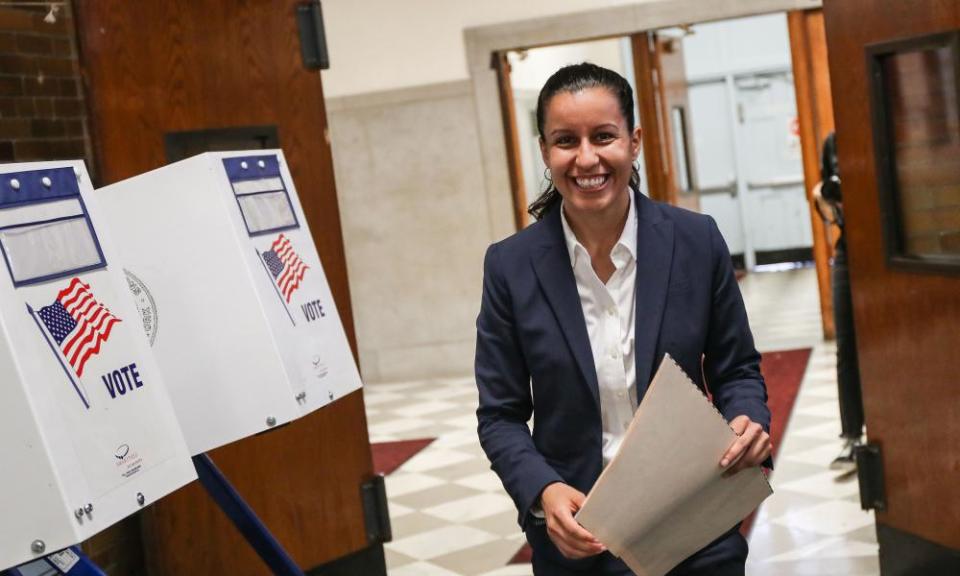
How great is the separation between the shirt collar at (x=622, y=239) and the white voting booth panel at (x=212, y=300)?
36.2 inches

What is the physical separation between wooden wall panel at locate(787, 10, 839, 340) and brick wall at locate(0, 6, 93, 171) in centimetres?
653

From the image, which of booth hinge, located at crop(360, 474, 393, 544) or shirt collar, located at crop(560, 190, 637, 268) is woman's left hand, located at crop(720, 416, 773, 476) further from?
booth hinge, located at crop(360, 474, 393, 544)

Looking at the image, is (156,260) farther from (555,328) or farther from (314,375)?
(555,328)

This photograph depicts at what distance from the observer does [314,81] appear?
475cm

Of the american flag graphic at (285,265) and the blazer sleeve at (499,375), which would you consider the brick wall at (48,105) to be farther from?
the blazer sleeve at (499,375)

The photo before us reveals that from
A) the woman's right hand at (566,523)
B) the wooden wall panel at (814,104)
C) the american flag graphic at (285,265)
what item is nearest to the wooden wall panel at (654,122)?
the wooden wall panel at (814,104)

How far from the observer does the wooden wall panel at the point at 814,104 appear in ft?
31.1

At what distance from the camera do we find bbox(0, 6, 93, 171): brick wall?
150 inches

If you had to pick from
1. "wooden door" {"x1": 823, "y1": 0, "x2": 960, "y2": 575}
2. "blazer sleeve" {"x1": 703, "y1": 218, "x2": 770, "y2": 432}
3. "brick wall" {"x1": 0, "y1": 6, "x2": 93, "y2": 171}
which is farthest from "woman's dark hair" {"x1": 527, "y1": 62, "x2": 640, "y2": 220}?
"brick wall" {"x1": 0, "y1": 6, "x2": 93, "y2": 171}

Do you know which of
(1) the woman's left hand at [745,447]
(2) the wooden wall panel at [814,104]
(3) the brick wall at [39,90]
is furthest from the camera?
(2) the wooden wall panel at [814,104]

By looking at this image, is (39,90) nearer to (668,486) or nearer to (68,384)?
(68,384)

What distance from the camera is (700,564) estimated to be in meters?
2.12

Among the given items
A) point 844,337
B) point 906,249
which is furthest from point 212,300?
point 844,337

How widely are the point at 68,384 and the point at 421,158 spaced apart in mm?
8196
